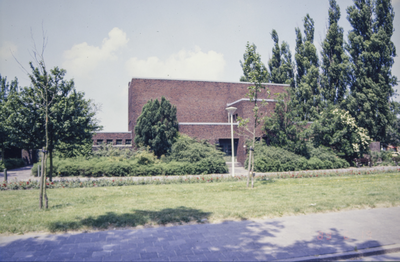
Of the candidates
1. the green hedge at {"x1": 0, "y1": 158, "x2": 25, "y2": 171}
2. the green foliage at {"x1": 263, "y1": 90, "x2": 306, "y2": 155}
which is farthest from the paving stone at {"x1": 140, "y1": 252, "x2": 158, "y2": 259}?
the green hedge at {"x1": 0, "y1": 158, "x2": 25, "y2": 171}

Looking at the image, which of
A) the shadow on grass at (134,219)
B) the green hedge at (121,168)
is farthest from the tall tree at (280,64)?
the shadow on grass at (134,219)

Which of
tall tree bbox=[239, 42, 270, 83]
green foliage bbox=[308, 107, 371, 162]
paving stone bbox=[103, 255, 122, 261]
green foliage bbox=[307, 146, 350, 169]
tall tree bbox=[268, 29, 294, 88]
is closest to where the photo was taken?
paving stone bbox=[103, 255, 122, 261]

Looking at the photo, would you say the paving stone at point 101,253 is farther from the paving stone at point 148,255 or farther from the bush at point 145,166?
the bush at point 145,166

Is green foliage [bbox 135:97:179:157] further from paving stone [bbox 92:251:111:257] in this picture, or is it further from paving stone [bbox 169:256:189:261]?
paving stone [bbox 169:256:189:261]

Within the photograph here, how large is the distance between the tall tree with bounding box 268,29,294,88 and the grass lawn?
29.8m

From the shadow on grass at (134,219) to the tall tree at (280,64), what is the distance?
33839 mm

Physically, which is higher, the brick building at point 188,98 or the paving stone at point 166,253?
the brick building at point 188,98

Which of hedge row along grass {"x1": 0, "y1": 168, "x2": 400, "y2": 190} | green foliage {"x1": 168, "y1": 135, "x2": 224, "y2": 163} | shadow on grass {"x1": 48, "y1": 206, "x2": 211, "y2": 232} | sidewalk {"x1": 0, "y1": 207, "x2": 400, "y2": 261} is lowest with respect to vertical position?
hedge row along grass {"x1": 0, "y1": 168, "x2": 400, "y2": 190}

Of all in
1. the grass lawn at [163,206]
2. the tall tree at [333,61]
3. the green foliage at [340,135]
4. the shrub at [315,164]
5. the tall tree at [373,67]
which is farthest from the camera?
the tall tree at [333,61]

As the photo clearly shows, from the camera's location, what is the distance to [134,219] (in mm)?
6406

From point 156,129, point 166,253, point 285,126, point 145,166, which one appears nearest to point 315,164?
point 285,126

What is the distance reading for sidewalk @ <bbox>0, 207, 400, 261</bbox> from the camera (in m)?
4.39

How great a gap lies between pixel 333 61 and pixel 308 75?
12.6 ft

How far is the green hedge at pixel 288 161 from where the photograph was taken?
1941 centimetres
